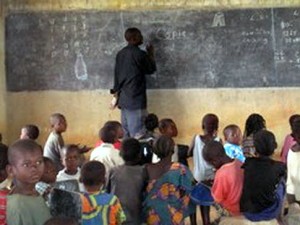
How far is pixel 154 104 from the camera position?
7.14 metres

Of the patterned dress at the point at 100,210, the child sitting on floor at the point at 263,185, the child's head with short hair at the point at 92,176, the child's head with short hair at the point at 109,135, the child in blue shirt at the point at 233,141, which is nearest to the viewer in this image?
the patterned dress at the point at 100,210

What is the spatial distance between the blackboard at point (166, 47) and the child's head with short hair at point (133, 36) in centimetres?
49

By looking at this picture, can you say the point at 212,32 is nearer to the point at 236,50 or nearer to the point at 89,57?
the point at 236,50

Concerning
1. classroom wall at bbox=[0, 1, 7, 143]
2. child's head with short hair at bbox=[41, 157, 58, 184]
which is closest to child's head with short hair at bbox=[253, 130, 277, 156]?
child's head with short hair at bbox=[41, 157, 58, 184]

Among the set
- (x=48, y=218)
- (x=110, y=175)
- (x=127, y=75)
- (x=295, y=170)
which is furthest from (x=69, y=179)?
(x=127, y=75)

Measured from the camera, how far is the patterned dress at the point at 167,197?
3652mm

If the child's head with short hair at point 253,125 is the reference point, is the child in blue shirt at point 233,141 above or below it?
below

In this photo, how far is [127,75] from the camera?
21.3ft

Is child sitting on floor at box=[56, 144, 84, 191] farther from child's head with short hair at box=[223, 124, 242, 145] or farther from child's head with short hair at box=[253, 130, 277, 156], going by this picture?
child's head with short hair at box=[223, 124, 242, 145]

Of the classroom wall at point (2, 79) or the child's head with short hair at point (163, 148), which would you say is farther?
the classroom wall at point (2, 79)

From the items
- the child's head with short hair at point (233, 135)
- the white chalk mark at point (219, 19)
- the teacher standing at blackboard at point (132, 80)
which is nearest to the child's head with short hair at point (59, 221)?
the child's head with short hair at point (233, 135)

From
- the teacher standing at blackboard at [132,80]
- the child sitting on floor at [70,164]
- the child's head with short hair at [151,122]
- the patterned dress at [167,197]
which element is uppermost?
the teacher standing at blackboard at [132,80]

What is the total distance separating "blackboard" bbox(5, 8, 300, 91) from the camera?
6961 mm

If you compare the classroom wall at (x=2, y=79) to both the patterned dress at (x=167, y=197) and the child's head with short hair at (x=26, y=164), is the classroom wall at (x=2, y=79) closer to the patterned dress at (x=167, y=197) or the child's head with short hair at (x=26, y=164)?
the patterned dress at (x=167, y=197)
